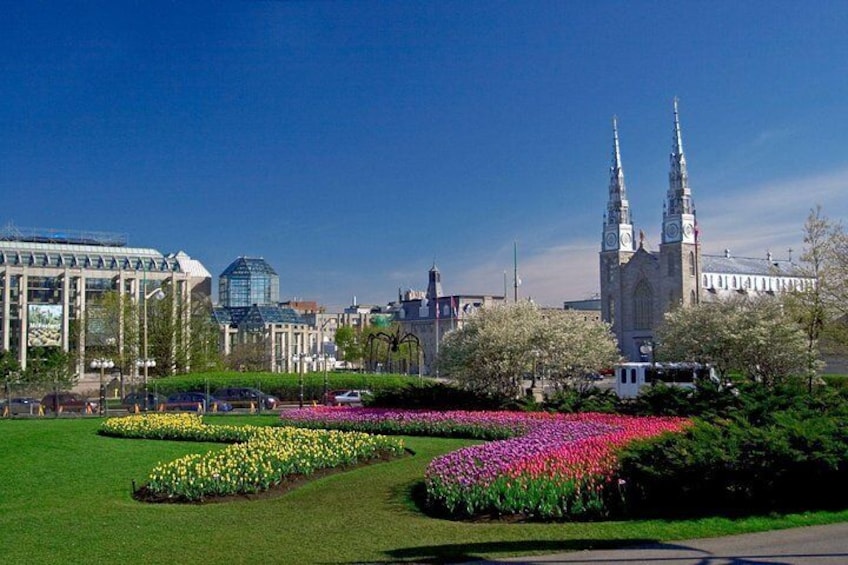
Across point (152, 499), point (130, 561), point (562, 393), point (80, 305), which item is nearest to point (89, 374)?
point (80, 305)

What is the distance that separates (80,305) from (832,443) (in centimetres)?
8494

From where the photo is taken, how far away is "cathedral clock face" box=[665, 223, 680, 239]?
131 metres

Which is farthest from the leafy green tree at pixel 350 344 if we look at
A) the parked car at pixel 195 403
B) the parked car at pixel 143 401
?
the parked car at pixel 143 401

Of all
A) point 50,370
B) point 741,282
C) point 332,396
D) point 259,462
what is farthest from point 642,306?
point 259,462

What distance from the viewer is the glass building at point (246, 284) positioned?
427ft

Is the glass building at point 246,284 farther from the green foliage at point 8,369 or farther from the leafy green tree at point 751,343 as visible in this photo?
the leafy green tree at point 751,343

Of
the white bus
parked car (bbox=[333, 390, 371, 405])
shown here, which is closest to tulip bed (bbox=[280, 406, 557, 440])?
the white bus

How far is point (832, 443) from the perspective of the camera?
13.4m

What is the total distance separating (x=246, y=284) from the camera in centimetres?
13012

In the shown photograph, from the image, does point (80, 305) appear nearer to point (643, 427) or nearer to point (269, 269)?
point (269, 269)

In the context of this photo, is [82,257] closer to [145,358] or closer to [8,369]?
[8,369]

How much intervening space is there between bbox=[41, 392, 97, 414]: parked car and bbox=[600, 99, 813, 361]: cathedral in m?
93.3

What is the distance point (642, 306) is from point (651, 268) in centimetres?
610

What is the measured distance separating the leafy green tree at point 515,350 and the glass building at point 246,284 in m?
94.9
